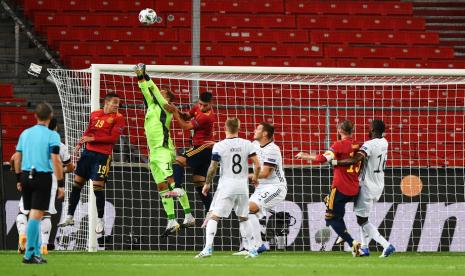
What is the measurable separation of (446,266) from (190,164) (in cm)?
510

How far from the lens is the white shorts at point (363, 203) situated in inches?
608

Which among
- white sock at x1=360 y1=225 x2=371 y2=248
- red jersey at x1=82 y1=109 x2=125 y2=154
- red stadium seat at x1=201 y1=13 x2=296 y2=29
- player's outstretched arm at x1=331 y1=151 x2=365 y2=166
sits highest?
red stadium seat at x1=201 y1=13 x2=296 y2=29

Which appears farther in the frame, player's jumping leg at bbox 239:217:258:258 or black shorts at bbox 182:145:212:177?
black shorts at bbox 182:145:212:177

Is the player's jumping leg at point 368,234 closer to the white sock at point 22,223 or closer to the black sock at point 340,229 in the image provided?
the black sock at point 340,229

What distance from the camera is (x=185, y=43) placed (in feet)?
80.3

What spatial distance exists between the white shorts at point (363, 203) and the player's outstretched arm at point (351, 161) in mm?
640

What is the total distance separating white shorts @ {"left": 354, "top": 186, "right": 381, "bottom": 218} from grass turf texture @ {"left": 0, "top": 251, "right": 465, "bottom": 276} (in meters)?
1.21

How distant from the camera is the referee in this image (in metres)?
11.9

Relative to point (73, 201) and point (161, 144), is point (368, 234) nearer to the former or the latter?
point (161, 144)

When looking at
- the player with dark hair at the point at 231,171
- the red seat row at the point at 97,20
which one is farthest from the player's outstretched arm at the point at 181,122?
the red seat row at the point at 97,20

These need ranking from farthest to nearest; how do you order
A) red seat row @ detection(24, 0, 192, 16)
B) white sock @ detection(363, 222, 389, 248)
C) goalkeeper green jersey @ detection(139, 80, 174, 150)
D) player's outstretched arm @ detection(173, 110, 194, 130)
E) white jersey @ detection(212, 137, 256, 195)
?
red seat row @ detection(24, 0, 192, 16)
goalkeeper green jersey @ detection(139, 80, 174, 150)
player's outstretched arm @ detection(173, 110, 194, 130)
white sock @ detection(363, 222, 389, 248)
white jersey @ detection(212, 137, 256, 195)

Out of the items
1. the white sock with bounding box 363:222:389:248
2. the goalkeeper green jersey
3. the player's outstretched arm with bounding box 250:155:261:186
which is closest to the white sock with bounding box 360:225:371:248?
the white sock with bounding box 363:222:389:248

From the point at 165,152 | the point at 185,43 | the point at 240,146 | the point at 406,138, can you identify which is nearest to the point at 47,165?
the point at 240,146

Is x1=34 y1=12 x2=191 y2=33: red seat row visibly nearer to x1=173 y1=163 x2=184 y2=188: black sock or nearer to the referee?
x1=173 y1=163 x2=184 y2=188: black sock
